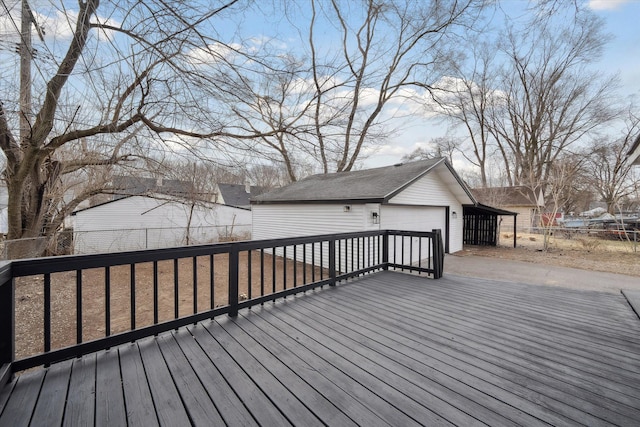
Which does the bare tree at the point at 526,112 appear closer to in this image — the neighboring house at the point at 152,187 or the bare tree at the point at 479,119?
the bare tree at the point at 479,119

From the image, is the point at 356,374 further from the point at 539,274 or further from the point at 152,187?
the point at 539,274

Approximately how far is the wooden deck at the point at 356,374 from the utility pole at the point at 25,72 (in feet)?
8.05

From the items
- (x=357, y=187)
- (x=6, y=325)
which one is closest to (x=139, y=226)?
(x=357, y=187)

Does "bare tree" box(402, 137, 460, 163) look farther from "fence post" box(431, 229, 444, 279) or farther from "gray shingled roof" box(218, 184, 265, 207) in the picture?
"fence post" box(431, 229, 444, 279)

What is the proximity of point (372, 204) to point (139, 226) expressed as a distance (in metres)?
11.7

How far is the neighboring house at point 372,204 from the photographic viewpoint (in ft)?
24.6

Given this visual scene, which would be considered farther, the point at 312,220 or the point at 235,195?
the point at 235,195

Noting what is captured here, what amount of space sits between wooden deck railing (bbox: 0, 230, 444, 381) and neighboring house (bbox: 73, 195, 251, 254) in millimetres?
2472

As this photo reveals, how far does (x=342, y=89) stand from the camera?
12.6 ft

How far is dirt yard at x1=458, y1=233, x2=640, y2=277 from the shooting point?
8.45 metres

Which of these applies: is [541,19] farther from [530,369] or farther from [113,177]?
[113,177]

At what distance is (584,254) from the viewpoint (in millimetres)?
10578

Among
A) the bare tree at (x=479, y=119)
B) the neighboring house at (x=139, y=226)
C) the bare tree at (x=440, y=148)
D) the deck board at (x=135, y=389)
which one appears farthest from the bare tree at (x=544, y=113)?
the deck board at (x=135, y=389)

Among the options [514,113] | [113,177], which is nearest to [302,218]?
[113,177]
